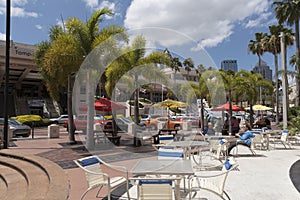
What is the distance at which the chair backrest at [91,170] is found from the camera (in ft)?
14.7

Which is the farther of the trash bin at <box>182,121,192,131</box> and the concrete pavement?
A: the trash bin at <box>182,121,192,131</box>

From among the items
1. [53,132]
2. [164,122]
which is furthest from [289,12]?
[53,132]

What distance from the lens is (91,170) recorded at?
4.62m

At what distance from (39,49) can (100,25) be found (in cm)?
377

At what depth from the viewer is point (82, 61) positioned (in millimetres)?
10852

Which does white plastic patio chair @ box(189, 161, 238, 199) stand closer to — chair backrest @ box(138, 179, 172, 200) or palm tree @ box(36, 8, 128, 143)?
chair backrest @ box(138, 179, 172, 200)

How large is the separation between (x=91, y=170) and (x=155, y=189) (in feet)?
5.24

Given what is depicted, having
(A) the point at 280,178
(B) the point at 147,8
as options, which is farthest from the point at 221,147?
(B) the point at 147,8

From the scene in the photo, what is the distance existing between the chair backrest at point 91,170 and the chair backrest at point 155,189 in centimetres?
123

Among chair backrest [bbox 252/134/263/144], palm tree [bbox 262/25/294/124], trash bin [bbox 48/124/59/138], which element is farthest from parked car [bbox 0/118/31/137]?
palm tree [bbox 262/25/294/124]

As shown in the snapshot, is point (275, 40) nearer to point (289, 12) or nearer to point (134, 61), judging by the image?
point (289, 12)

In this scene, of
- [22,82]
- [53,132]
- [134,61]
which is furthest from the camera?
[22,82]

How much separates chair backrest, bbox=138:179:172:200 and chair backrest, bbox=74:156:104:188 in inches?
48.5

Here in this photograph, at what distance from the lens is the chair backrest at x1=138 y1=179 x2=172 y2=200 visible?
3479 mm
